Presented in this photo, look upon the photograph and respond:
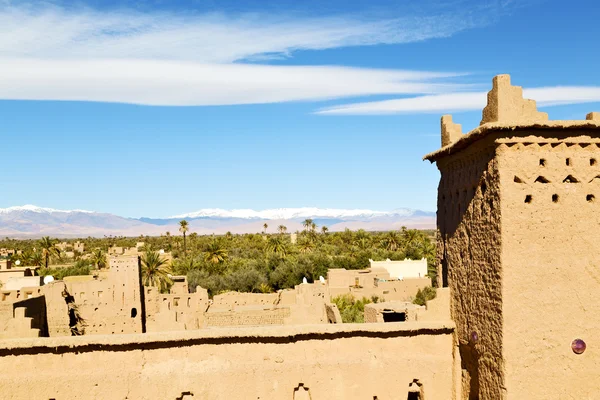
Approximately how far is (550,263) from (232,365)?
15.0 feet

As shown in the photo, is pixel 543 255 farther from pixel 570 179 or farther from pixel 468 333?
pixel 468 333

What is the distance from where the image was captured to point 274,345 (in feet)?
25.3

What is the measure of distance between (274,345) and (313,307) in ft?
18.6

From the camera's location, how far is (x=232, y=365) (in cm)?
757

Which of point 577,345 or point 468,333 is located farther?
point 468,333

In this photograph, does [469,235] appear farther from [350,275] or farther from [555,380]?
[350,275]

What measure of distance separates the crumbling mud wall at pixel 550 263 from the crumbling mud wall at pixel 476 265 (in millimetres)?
181

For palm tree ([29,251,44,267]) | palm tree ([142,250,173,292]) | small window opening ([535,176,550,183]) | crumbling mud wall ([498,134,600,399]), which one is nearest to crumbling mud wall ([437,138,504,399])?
crumbling mud wall ([498,134,600,399])

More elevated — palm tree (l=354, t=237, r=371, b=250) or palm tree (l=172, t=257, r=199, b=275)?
palm tree (l=354, t=237, r=371, b=250)

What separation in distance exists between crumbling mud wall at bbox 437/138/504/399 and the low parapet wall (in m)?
0.60

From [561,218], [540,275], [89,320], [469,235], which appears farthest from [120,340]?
[89,320]

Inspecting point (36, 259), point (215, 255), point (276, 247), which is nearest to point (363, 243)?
point (276, 247)

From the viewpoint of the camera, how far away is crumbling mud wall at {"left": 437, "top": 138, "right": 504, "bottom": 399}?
690 centimetres

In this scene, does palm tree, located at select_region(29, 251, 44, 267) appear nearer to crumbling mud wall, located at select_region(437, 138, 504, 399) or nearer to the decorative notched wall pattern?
the decorative notched wall pattern
